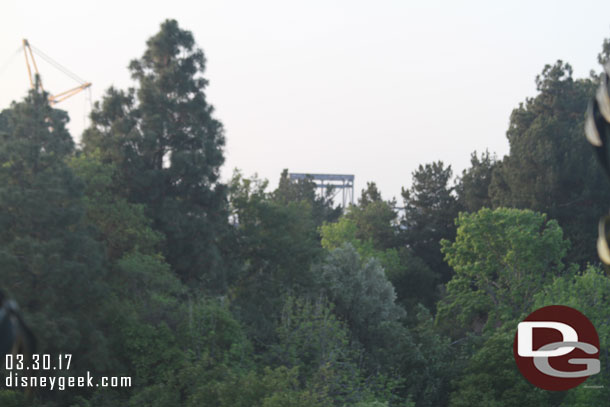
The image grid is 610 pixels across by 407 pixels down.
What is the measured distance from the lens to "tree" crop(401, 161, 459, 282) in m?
60.4

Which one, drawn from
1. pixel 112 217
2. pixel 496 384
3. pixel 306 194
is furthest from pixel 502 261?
pixel 306 194

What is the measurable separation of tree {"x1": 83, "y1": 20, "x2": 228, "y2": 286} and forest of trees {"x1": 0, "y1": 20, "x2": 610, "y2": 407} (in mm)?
108

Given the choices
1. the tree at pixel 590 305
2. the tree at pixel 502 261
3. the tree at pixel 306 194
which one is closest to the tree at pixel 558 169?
the tree at pixel 502 261

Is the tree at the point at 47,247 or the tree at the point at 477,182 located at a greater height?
the tree at the point at 477,182

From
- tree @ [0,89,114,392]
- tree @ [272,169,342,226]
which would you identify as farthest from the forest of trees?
tree @ [272,169,342,226]

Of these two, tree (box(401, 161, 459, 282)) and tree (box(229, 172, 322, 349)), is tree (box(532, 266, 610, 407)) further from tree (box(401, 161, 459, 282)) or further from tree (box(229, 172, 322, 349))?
tree (box(401, 161, 459, 282))

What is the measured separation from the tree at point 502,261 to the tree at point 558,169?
5332 millimetres

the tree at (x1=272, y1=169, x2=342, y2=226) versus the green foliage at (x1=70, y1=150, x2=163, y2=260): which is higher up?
the tree at (x1=272, y1=169, x2=342, y2=226)

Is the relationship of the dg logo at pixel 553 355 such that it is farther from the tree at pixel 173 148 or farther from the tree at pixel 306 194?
the tree at pixel 306 194

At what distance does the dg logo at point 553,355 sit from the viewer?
24.2 m

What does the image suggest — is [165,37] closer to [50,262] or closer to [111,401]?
[50,262]

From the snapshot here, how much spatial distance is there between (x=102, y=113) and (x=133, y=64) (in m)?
3.13

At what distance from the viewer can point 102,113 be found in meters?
36.1

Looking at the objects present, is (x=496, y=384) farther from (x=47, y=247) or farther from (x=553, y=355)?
(x=47, y=247)
